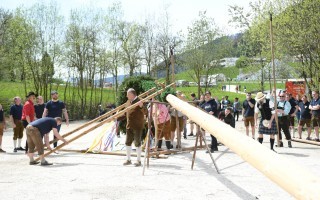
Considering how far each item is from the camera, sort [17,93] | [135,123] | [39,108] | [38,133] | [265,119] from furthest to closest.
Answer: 1. [17,93]
2. [39,108]
3. [265,119]
4. [38,133]
5. [135,123]

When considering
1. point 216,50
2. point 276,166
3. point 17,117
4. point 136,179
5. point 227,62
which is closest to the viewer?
point 276,166

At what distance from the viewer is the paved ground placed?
5855 millimetres

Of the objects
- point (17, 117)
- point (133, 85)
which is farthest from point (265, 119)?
point (17, 117)

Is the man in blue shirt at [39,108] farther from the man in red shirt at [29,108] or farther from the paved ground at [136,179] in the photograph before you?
the paved ground at [136,179]

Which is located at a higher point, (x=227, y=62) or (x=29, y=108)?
(x=227, y=62)

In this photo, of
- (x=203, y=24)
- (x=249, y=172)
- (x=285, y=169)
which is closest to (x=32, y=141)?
(x=249, y=172)

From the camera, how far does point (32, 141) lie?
8734 mm

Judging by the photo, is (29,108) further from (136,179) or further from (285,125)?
(285,125)

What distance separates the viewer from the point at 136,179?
22.9 feet

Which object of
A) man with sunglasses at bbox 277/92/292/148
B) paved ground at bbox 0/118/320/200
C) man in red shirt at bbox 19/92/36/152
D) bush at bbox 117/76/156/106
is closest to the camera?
paved ground at bbox 0/118/320/200

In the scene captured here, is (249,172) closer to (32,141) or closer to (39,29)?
(32,141)

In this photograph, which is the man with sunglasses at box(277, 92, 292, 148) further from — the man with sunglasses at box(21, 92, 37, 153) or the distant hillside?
the distant hillside

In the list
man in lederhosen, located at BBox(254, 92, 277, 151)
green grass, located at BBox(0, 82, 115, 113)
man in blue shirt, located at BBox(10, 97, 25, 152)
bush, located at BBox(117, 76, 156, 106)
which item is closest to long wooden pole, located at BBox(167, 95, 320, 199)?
man in lederhosen, located at BBox(254, 92, 277, 151)

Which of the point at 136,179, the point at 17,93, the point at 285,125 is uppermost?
the point at 17,93
